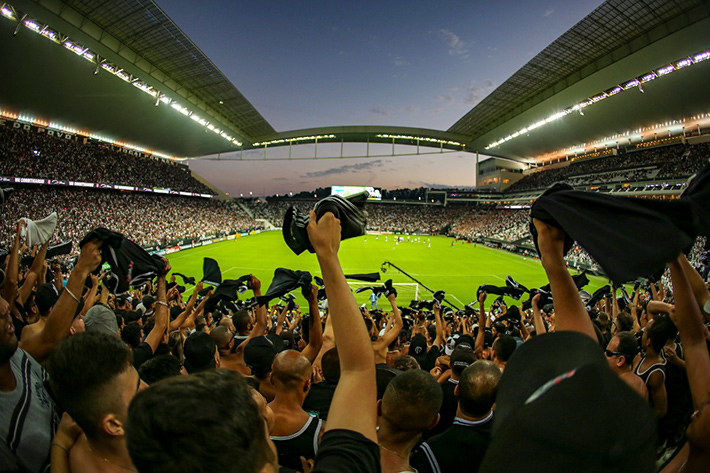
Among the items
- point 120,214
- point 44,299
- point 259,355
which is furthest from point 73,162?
point 259,355

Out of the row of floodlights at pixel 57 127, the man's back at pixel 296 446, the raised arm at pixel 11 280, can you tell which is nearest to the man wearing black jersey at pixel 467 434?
the man's back at pixel 296 446

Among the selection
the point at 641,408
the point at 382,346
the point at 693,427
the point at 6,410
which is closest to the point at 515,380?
the point at 641,408

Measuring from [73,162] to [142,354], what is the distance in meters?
47.0

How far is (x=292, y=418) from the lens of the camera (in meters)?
2.76

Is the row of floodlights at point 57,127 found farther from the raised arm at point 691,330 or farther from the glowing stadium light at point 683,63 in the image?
the glowing stadium light at point 683,63

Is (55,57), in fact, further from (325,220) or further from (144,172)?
(325,220)

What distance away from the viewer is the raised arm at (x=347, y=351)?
4.64ft

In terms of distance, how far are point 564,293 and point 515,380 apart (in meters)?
1.57

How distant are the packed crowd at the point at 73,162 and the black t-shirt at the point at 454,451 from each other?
4317 cm

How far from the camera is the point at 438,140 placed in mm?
57688

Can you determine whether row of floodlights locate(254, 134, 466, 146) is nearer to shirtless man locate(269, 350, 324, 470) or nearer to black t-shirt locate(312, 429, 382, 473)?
shirtless man locate(269, 350, 324, 470)

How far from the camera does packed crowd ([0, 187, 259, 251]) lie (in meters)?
33.3

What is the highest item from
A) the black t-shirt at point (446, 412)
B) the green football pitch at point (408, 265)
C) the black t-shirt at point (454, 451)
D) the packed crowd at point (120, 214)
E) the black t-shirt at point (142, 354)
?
the packed crowd at point (120, 214)

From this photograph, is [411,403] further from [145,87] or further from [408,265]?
[145,87]
